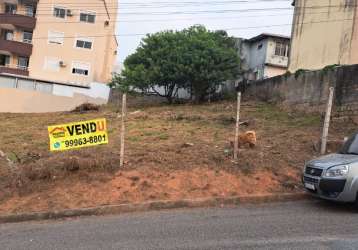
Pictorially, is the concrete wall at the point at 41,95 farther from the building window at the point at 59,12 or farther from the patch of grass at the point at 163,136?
the patch of grass at the point at 163,136

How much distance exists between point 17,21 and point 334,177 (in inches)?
1609

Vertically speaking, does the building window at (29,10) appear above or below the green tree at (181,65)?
above

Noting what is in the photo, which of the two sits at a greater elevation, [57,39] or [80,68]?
[57,39]

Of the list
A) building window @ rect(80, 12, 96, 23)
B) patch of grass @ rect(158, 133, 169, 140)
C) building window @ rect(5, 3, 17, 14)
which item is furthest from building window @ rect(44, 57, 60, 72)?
patch of grass @ rect(158, 133, 169, 140)

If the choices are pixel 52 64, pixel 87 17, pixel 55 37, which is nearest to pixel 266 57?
pixel 87 17

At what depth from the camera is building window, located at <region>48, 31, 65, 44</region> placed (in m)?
45.1

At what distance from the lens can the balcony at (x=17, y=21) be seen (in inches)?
1741

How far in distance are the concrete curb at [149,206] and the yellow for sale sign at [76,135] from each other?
185cm

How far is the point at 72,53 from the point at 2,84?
295 inches

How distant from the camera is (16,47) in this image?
43.9 m

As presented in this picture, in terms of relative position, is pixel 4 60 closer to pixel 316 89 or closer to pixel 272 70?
pixel 272 70

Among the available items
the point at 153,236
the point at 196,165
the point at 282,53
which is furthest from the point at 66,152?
the point at 282,53

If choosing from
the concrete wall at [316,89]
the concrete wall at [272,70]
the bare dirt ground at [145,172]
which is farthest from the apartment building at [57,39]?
the bare dirt ground at [145,172]

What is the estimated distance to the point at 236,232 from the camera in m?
7.62
